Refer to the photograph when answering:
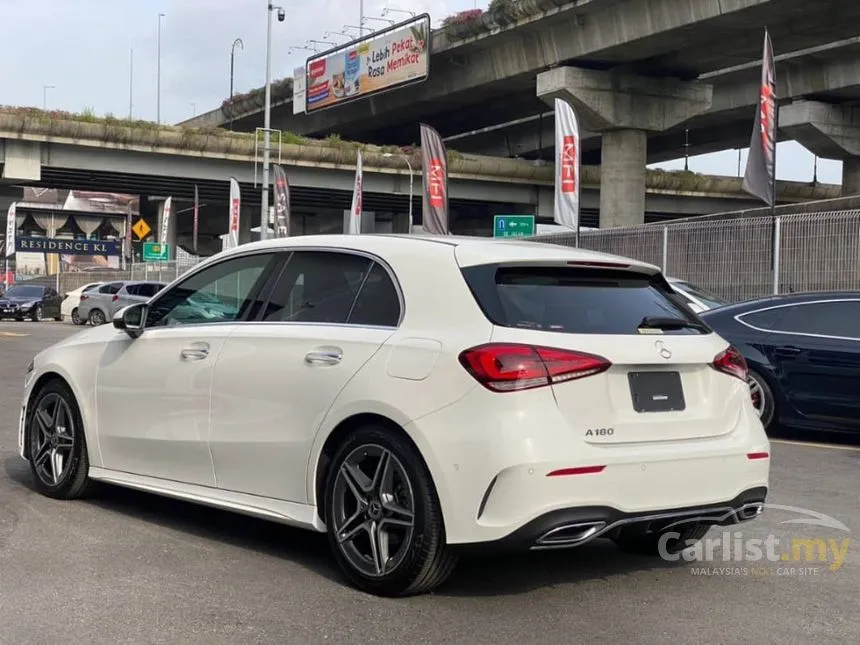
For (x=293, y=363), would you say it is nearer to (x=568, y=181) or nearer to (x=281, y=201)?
(x=568, y=181)

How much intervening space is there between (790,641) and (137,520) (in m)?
3.69

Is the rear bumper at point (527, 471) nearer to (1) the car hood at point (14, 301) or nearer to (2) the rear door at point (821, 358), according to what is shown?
(2) the rear door at point (821, 358)

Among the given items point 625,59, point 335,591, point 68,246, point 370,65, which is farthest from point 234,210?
point 335,591

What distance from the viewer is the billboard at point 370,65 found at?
1801 inches

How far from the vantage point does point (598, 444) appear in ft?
14.5

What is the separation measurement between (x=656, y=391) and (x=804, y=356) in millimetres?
5790

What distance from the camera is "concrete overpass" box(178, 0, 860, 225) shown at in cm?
3091

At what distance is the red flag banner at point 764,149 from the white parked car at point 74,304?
23.8m

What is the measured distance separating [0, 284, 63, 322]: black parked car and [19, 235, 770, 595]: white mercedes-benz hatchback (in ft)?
126

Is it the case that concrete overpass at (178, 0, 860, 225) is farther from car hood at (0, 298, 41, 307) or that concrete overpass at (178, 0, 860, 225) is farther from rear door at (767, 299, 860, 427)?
rear door at (767, 299, 860, 427)

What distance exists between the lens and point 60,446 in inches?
259

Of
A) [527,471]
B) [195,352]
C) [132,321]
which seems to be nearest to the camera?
[527,471]

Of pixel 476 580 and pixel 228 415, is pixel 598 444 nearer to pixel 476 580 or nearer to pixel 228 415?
pixel 476 580

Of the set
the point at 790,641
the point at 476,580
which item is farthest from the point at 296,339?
the point at 790,641
